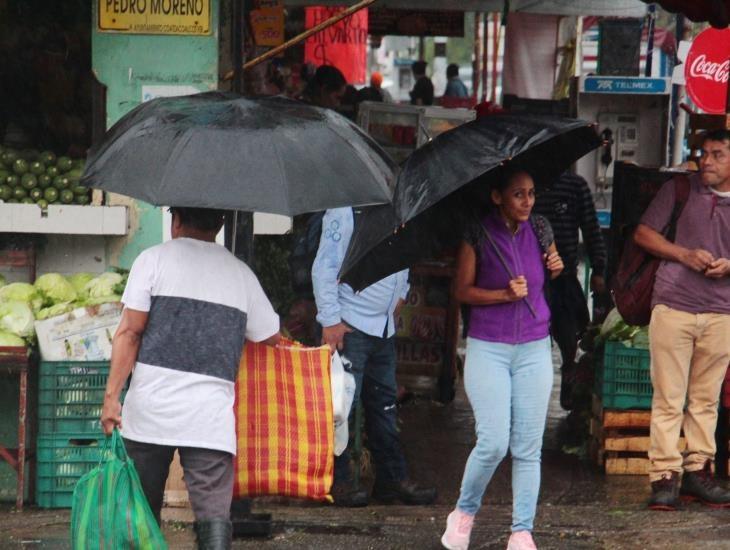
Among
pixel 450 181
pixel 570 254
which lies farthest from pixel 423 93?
pixel 450 181

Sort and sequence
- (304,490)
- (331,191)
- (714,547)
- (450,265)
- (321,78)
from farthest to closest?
(321,78)
(450,265)
(714,547)
(304,490)
(331,191)

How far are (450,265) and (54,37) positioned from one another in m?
3.54

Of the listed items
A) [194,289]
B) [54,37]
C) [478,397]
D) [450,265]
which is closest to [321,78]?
[450,265]

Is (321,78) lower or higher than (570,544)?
higher

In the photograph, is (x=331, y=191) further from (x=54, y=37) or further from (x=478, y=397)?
(x=54, y=37)

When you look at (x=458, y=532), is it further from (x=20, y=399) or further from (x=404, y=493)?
(x=20, y=399)

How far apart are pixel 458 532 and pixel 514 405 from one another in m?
0.71

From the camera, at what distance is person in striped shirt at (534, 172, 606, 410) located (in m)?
9.45

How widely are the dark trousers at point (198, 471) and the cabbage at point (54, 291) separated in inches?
94.9

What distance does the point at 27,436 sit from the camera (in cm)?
735

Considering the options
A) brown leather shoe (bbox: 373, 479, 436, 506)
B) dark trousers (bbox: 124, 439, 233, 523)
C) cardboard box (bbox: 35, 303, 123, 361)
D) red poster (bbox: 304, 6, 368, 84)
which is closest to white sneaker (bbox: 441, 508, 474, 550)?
brown leather shoe (bbox: 373, 479, 436, 506)

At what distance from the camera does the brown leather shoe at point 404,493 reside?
24.6 ft

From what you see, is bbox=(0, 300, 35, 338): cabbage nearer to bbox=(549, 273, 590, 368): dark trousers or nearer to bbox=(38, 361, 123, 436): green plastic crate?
bbox=(38, 361, 123, 436): green plastic crate

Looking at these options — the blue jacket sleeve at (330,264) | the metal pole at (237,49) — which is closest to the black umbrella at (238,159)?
the metal pole at (237,49)
